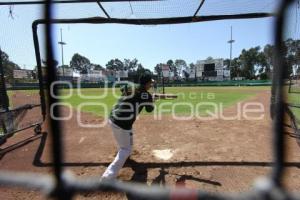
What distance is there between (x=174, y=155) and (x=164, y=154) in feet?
0.81

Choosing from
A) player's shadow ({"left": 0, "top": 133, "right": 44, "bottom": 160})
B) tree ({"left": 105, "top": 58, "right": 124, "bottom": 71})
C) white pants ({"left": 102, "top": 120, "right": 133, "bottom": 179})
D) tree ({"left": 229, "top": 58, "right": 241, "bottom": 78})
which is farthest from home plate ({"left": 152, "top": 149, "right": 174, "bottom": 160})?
tree ({"left": 105, "top": 58, "right": 124, "bottom": 71})

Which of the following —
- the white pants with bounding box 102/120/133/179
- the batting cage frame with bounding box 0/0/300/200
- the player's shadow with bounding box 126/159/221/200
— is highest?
the batting cage frame with bounding box 0/0/300/200

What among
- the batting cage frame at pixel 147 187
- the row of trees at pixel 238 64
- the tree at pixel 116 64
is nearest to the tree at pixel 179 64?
the row of trees at pixel 238 64

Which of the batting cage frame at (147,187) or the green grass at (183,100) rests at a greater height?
the batting cage frame at (147,187)

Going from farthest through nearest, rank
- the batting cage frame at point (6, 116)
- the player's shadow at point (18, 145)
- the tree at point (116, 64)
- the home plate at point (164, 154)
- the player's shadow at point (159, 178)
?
the tree at point (116, 64) → the batting cage frame at point (6, 116) → the player's shadow at point (18, 145) → the home plate at point (164, 154) → the player's shadow at point (159, 178)

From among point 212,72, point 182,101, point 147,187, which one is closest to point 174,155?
point 147,187

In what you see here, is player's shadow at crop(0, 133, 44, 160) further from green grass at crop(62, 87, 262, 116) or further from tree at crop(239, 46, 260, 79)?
tree at crop(239, 46, 260, 79)

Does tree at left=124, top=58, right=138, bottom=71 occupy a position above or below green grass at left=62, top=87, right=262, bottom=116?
above

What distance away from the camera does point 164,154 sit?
6559 millimetres

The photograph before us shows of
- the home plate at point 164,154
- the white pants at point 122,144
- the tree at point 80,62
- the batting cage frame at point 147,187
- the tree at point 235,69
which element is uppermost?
the tree at point 80,62

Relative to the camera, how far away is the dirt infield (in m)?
5.02

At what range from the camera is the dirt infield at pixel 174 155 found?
197 inches

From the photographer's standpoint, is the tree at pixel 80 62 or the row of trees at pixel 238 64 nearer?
the row of trees at pixel 238 64

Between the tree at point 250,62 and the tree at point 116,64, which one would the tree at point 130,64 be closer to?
the tree at point 116,64
